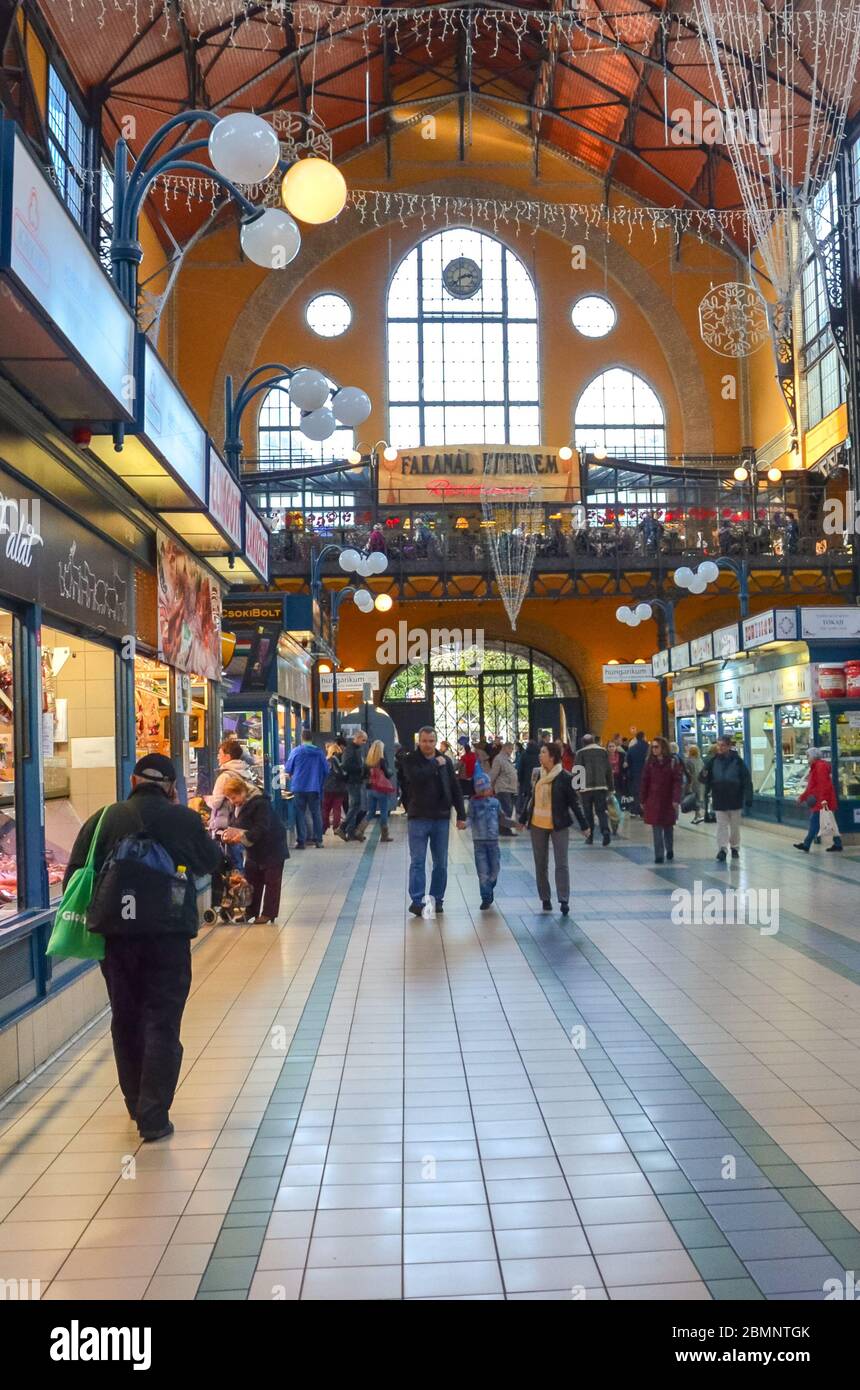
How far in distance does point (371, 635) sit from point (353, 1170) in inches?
1097

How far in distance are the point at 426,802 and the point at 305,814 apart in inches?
277

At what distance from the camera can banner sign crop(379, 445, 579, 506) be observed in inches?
1085

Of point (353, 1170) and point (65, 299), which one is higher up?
point (65, 299)

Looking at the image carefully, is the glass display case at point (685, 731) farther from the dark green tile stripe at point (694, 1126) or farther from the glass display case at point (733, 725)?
the dark green tile stripe at point (694, 1126)

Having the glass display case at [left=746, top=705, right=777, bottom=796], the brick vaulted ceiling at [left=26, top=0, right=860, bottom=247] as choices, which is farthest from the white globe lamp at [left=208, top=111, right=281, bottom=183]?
the brick vaulted ceiling at [left=26, top=0, right=860, bottom=247]

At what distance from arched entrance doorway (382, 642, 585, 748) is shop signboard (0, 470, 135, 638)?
2458 cm

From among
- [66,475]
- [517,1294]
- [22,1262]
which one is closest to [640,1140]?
[517,1294]

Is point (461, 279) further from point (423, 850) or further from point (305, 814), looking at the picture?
point (423, 850)

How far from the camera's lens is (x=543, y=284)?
1291 inches

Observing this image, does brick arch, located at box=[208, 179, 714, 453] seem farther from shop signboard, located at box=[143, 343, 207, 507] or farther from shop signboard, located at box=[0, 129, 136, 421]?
shop signboard, located at box=[0, 129, 136, 421]

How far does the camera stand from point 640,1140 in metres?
4.44

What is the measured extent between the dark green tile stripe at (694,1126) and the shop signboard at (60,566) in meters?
3.60

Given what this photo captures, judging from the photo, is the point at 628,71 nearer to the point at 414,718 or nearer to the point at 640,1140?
the point at 414,718
